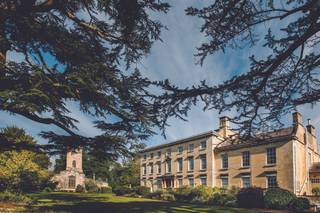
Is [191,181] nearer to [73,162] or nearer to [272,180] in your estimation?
[272,180]

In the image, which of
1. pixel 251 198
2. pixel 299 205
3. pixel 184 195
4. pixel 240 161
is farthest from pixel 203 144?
pixel 299 205

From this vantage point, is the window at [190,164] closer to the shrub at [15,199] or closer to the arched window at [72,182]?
the arched window at [72,182]

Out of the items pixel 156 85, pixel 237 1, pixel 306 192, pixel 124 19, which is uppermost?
pixel 124 19

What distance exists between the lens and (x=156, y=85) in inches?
337

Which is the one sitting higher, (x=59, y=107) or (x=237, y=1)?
(x=237, y=1)

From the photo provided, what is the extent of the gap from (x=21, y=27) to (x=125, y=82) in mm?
3746

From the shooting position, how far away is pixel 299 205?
69.1ft

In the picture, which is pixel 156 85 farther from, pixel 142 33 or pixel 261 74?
pixel 142 33

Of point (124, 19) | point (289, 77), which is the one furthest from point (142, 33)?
point (289, 77)

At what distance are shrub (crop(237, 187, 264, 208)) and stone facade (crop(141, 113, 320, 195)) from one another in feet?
12.3

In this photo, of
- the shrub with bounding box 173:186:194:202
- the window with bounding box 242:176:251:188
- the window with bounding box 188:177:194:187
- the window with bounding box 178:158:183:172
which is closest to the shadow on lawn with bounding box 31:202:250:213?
the shrub with bounding box 173:186:194:202

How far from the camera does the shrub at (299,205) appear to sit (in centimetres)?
2088

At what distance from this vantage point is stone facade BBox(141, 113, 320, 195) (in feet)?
102

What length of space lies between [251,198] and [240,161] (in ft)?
43.6
